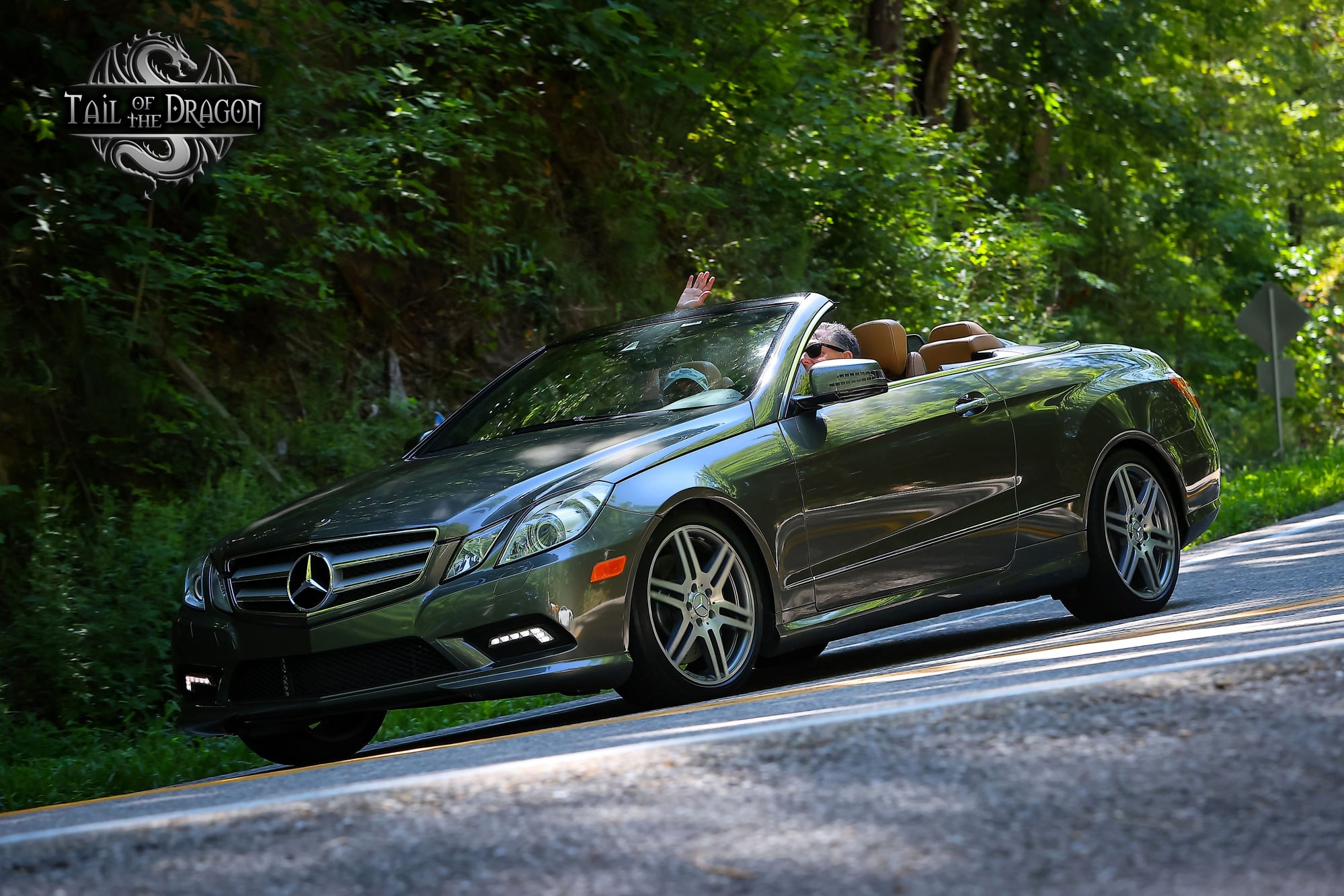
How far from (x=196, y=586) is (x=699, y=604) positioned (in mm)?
1956

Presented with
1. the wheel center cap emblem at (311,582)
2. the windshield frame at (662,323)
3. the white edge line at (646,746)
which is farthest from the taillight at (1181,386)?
the wheel center cap emblem at (311,582)

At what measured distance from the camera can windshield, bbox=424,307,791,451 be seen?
283 inches

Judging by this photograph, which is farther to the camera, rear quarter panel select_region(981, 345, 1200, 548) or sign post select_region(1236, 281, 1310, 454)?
sign post select_region(1236, 281, 1310, 454)

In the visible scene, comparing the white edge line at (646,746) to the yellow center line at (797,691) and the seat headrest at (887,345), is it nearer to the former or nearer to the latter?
the yellow center line at (797,691)

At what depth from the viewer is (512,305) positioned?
49.9 feet

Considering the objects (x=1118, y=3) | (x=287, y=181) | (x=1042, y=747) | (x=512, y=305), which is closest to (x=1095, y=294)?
(x=1118, y=3)

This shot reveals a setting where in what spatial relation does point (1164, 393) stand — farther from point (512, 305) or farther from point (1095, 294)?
point (1095, 294)

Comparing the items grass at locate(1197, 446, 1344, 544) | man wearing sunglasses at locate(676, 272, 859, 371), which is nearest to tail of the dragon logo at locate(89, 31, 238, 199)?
man wearing sunglasses at locate(676, 272, 859, 371)

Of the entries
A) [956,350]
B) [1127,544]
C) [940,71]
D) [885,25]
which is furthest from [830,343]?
[940,71]

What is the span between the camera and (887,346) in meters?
8.27

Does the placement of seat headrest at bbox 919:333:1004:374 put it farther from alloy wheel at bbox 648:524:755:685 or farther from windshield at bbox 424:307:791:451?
alloy wheel at bbox 648:524:755:685

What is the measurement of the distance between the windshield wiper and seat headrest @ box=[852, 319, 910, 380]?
1.63m

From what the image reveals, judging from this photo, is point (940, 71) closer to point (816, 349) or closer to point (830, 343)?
point (830, 343)

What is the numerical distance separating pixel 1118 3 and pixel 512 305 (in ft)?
43.1
